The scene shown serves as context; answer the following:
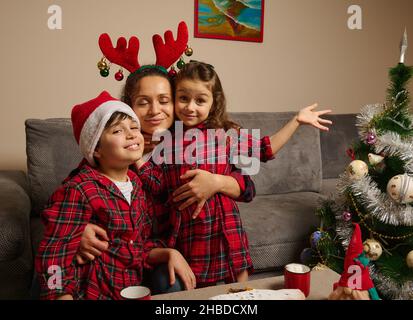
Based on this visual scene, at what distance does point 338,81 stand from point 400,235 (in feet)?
6.01

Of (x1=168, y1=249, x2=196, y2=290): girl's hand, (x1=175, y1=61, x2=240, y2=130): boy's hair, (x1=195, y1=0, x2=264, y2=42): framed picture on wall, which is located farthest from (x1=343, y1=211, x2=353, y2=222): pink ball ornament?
(x1=195, y1=0, x2=264, y2=42): framed picture on wall

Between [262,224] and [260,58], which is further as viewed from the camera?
[260,58]

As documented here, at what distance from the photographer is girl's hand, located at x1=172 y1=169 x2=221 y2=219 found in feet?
4.31

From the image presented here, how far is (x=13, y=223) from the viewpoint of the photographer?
4.87 ft

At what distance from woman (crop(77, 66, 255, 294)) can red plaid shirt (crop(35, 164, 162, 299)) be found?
12 centimetres

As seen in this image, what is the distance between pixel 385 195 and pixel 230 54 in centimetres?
154

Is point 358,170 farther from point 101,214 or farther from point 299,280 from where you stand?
point 101,214

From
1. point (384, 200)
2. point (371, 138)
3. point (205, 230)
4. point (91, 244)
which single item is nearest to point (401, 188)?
point (384, 200)

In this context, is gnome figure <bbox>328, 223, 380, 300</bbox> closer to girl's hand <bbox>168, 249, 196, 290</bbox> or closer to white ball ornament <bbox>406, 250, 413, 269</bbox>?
girl's hand <bbox>168, 249, 196, 290</bbox>

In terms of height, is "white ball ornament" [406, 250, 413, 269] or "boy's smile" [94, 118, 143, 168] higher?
"boy's smile" [94, 118, 143, 168]

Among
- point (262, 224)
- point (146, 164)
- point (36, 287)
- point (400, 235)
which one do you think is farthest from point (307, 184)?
point (36, 287)

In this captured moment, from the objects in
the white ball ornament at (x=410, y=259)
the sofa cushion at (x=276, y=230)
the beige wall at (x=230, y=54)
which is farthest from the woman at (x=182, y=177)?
the beige wall at (x=230, y=54)
